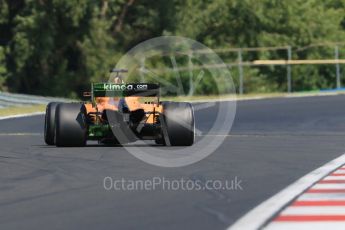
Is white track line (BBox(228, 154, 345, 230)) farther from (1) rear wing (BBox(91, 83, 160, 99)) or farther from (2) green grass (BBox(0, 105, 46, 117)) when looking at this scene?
(2) green grass (BBox(0, 105, 46, 117))

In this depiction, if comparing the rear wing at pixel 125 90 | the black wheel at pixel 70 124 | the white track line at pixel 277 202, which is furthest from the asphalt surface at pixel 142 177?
the rear wing at pixel 125 90

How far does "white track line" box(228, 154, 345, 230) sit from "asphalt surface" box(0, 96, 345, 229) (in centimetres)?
12

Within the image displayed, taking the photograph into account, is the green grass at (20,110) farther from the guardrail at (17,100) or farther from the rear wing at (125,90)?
the rear wing at (125,90)

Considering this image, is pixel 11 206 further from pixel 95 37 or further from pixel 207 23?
pixel 207 23

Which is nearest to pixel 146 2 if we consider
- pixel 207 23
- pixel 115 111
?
pixel 207 23

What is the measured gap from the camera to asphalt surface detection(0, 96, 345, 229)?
32.3 ft

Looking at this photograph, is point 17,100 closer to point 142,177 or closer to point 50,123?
point 50,123

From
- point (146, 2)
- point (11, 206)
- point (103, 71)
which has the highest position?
point (146, 2)

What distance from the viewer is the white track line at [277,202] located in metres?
9.26

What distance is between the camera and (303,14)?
195ft

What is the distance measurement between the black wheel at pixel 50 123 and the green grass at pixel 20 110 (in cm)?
1398

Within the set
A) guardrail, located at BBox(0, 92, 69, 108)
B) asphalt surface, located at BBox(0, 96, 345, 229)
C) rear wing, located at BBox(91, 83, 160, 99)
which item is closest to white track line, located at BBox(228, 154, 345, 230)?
asphalt surface, located at BBox(0, 96, 345, 229)

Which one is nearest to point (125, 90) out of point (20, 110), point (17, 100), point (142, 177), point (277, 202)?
point (142, 177)

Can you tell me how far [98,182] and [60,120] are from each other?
593 centimetres
